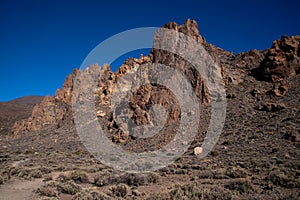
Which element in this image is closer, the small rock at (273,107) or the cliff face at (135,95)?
the small rock at (273,107)

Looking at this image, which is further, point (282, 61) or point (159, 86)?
point (282, 61)

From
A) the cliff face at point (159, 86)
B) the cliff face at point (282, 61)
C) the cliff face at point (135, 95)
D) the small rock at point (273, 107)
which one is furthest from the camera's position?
the cliff face at point (282, 61)

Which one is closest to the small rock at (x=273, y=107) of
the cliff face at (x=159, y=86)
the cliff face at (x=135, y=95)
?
the cliff face at (x=159, y=86)

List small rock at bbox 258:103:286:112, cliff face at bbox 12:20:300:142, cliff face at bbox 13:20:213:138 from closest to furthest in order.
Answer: small rock at bbox 258:103:286:112
cliff face at bbox 13:20:213:138
cliff face at bbox 12:20:300:142

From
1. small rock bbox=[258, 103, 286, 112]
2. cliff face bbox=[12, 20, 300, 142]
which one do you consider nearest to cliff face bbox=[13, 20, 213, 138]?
cliff face bbox=[12, 20, 300, 142]

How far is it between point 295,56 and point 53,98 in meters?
51.1

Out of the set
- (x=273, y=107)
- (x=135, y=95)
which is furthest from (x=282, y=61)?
(x=135, y=95)

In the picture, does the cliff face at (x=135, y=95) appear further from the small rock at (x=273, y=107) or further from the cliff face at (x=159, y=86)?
the small rock at (x=273, y=107)

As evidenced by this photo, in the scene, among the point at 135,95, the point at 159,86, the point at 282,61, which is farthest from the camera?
the point at 282,61

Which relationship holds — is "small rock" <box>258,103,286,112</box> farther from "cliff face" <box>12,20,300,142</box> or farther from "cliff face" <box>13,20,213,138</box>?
"cliff face" <box>13,20,213,138</box>

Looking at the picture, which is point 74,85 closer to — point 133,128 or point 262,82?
point 133,128

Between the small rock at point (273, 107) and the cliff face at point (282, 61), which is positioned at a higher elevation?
the cliff face at point (282, 61)

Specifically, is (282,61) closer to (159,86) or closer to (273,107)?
(273,107)

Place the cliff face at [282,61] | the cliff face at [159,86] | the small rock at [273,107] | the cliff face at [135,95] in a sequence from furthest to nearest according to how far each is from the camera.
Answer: the cliff face at [282,61] → the cliff face at [159,86] → the cliff face at [135,95] → the small rock at [273,107]
